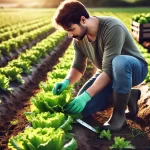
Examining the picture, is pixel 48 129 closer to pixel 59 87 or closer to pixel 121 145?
pixel 121 145

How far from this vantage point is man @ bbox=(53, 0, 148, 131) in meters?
3.94

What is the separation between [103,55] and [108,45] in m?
0.17

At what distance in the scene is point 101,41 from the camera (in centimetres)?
433

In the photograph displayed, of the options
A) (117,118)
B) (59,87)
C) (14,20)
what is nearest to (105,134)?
(117,118)

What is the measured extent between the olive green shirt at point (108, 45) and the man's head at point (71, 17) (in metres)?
0.38

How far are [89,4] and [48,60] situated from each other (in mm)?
57315

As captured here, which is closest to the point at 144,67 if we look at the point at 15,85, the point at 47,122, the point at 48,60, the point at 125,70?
the point at 125,70

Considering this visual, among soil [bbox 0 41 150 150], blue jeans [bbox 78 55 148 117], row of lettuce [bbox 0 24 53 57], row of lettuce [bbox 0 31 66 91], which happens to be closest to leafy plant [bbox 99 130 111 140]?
soil [bbox 0 41 150 150]

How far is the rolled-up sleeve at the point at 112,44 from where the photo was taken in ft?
13.6

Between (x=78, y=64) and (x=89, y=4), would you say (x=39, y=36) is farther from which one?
(x=89, y=4)

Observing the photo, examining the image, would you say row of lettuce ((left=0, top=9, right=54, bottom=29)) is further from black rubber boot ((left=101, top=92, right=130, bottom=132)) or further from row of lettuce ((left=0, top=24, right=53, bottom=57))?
black rubber boot ((left=101, top=92, right=130, bottom=132))

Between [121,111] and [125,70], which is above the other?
[125,70]

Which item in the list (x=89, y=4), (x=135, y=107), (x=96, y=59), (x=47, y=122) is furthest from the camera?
(x=89, y=4)

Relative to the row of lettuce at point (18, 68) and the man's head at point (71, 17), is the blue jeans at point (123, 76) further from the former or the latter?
the row of lettuce at point (18, 68)
